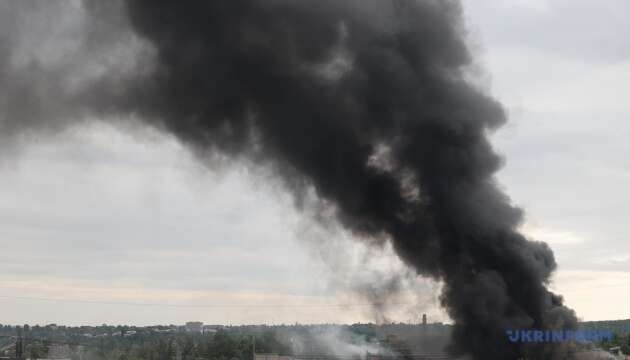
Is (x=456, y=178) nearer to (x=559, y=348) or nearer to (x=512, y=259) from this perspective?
(x=512, y=259)

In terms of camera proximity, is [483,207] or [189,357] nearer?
[483,207]

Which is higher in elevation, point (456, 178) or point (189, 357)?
point (456, 178)

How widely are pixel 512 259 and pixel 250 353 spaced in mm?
78542

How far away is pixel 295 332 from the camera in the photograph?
135m

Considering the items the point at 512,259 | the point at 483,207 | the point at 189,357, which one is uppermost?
the point at 483,207

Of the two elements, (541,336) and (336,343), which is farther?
(336,343)

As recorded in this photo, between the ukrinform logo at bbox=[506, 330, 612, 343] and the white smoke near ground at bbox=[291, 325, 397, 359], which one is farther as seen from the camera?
the white smoke near ground at bbox=[291, 325, 397, 359]

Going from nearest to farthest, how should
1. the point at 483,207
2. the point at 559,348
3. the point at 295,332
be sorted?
the point at 559,348
the point at 483,207
the point at 295,332

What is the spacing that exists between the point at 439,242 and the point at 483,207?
4637 mm

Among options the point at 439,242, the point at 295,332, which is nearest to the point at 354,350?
the point at 295,332

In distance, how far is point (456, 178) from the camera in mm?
68375

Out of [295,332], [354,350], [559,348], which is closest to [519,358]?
[559,348]

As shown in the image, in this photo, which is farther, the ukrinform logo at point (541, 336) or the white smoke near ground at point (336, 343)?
the white smoke near ground at point (336, 343)

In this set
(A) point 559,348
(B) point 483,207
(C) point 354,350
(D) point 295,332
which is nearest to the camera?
(A) point 559,348
